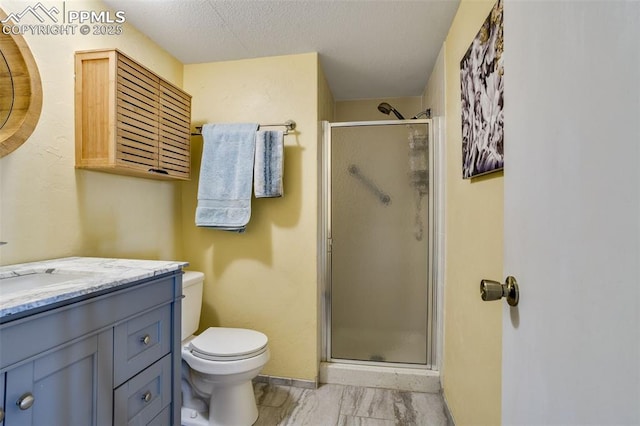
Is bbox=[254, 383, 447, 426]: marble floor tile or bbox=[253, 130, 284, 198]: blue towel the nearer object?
bbox=[254, 383, 447, 426]: marble floor tile

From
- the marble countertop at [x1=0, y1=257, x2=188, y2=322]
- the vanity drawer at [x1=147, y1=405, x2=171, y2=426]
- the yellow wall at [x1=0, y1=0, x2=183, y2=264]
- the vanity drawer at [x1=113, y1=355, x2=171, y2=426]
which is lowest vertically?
the vanity drawer at [x1=147, y1=405, x2=171, y2=426]

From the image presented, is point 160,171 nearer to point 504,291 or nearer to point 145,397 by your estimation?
point 145,397

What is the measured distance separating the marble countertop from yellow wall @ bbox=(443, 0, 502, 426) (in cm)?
121

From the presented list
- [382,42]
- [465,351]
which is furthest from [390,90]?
[465,351]

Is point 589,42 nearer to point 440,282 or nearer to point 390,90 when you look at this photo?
point 440,282

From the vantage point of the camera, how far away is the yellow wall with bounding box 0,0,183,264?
1125 millimetres

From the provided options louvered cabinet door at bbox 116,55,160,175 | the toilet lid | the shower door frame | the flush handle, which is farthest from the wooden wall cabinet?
the flush handle

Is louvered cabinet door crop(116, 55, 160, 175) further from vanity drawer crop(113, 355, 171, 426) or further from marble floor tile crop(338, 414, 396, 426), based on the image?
marble floor tile crop(338, 414, 396, 426)

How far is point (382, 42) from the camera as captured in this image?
183 cm

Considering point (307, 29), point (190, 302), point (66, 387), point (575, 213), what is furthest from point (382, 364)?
point (307, 29)

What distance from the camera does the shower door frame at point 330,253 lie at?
79.5 inches

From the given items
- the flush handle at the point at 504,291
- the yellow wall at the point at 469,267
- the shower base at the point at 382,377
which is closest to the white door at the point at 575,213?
the flush handle at the point at 504,291

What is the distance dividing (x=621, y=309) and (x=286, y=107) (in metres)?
1.94

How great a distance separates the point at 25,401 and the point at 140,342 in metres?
0.33
